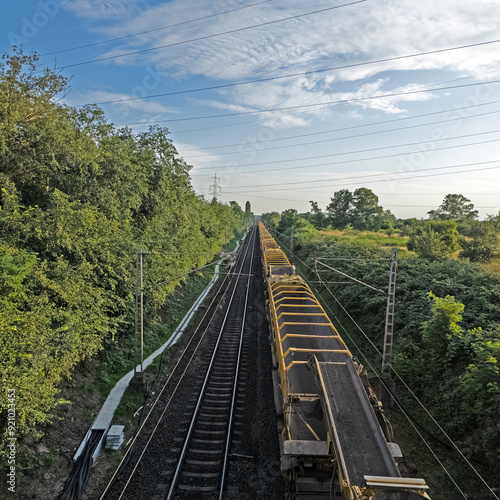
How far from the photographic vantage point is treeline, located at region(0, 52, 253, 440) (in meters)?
8.52

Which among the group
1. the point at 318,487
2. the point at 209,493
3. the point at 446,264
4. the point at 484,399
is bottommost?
the point at 209,493

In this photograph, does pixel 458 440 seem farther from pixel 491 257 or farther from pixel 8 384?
pixel 491 257

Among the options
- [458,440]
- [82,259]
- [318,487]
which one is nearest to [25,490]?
[318,487]

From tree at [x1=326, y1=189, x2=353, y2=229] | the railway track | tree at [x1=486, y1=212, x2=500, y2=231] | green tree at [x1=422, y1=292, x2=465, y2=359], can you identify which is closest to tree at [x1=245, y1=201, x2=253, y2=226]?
tree at [x1=326, y1=189, x2=353, y2=229]

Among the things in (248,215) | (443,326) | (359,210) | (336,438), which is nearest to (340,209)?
(359,210)

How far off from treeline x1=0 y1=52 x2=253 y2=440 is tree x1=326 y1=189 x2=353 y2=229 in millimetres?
44164

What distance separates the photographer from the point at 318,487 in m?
6.17

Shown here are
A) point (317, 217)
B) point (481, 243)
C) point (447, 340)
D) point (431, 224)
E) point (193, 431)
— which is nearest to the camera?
point (193, 431)

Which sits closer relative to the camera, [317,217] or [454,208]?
[454,208]

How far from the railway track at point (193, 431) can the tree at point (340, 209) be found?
49277 mm

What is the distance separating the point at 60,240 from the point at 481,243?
24987 millimetres

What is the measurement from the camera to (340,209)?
6212 cm

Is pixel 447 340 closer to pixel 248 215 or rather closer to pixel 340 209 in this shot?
pixel 340 209

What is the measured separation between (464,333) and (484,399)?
3118 millimetres
